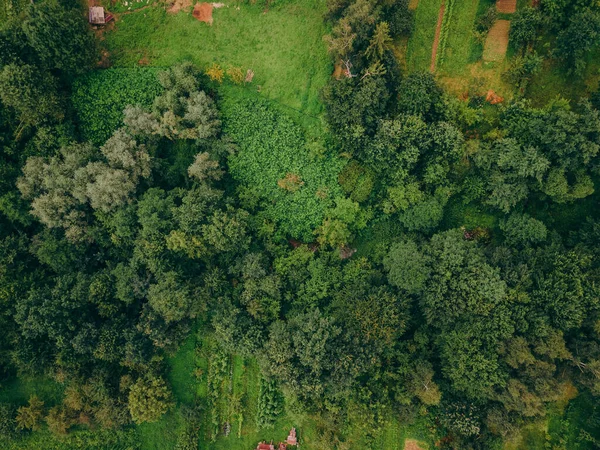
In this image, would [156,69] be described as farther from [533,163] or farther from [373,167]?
[533,163]

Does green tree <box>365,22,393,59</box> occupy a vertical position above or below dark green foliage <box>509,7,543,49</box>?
below

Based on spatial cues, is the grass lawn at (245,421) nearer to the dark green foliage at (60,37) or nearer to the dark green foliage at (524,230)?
the dark green foliage at (524,230)

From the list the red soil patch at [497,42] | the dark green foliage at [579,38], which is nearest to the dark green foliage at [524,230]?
the dark green foliage at [579,38]

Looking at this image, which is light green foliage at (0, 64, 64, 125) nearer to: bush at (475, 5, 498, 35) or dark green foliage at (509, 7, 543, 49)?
bush at (475, 5, 498, 35)

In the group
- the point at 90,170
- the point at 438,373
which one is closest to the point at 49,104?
the point at 90,170

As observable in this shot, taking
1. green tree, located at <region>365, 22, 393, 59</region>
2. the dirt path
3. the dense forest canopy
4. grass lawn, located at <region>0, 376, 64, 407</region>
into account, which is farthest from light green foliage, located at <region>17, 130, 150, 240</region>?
the dirt path

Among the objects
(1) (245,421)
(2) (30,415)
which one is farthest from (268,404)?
(2) (30,415)

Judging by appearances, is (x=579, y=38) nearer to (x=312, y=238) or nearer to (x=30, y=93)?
(x=312, y=238)
